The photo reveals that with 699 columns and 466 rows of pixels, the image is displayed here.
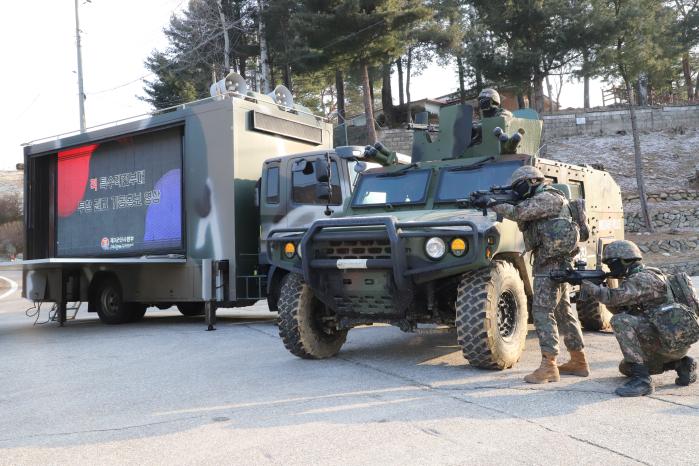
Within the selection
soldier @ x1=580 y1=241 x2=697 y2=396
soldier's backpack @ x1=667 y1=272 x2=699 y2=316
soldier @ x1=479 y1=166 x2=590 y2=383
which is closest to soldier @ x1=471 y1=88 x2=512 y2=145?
soldier @ x1=479 y1=166 x2=590 y2=383

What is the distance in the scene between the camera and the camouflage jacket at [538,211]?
504 cm

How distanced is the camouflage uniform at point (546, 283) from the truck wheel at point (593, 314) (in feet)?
8.76

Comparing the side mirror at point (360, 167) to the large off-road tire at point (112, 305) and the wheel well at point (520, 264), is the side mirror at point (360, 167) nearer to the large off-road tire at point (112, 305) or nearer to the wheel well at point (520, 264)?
the wheel well at point (520, 264)

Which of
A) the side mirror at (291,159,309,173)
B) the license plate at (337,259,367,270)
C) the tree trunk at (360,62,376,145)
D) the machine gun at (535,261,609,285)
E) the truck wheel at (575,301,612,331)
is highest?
the tree trunk at (360,62,376,145)

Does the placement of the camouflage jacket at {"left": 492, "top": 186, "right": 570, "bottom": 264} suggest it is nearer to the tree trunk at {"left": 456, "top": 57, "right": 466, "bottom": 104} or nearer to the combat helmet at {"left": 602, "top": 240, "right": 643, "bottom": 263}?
the combat helmet at {"left": 602, "top": 240, "right": 643, "bottom": 263}

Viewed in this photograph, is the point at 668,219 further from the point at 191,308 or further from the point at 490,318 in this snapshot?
the point at 490,318

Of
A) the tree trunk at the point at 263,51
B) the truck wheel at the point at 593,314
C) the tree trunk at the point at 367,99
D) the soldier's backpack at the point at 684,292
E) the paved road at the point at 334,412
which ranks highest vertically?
the tree trunk at the point at 263,51

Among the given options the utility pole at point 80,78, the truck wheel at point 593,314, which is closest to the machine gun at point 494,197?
the truck wheel at point 593,314

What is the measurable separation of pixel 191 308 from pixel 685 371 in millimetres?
9181

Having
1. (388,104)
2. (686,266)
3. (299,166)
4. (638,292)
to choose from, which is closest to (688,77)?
(388,104)

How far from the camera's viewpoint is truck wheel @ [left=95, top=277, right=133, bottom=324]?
10.8m

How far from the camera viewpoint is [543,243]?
16.9 feet

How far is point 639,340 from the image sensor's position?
4.69 meters

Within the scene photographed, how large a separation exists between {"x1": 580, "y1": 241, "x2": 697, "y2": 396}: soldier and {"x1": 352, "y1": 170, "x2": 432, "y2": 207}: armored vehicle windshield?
2.12 meters
